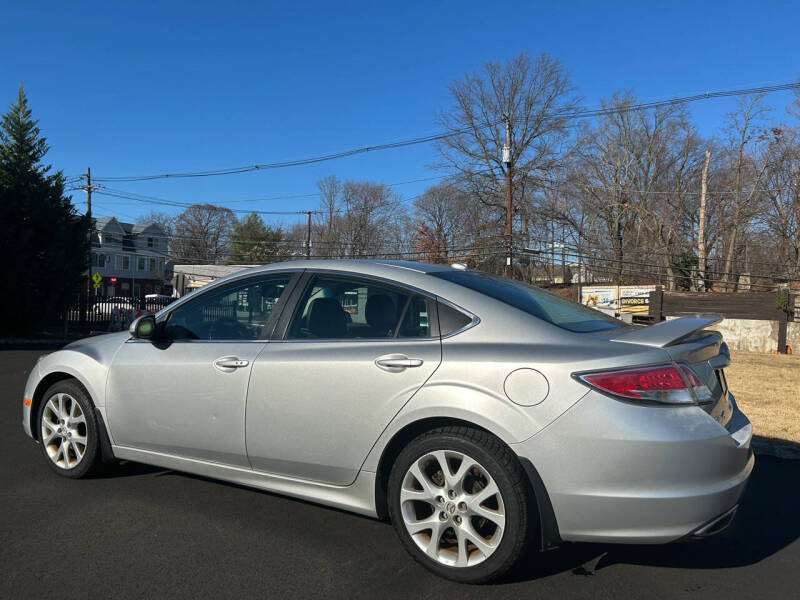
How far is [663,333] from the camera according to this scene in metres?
3.04

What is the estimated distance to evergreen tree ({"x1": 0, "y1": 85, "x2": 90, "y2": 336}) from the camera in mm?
19219

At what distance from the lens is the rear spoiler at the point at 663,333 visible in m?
2.88

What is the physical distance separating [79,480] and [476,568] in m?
3.07

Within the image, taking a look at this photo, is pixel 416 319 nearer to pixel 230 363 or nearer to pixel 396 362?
pixel 396 362

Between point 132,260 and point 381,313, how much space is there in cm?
7672

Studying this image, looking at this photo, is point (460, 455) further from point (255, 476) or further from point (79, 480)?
point (79, 480)

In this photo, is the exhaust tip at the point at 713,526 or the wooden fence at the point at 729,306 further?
the wooden fence at the point at 729,306

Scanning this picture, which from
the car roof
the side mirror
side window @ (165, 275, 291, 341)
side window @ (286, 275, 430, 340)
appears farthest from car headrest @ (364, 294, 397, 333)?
the side mirror

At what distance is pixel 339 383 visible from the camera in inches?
129

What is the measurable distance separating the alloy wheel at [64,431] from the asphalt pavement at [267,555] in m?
0.18

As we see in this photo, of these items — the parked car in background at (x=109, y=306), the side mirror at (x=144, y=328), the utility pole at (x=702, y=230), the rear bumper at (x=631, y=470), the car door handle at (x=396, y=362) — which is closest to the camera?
the rear bumper at (x=631, y=470)

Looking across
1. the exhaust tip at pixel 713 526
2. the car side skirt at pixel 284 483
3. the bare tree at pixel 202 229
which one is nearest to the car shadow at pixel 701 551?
the exhaust tip at pixel 713 526

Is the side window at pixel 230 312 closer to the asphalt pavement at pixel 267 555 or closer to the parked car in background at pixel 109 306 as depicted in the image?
the asphalt pavement at pixel 267 555

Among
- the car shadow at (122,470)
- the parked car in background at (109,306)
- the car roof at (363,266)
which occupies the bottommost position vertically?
the car shadow at (122,470)
